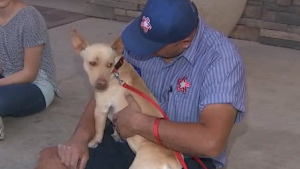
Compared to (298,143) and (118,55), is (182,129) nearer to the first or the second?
(118,55)

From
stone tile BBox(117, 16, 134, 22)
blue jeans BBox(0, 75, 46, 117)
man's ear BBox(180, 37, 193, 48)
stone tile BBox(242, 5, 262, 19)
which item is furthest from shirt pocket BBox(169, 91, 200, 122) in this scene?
stone tile BBox(117, 16, 134, 22)

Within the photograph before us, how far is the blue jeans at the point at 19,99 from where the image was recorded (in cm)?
439

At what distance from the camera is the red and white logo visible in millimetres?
2588

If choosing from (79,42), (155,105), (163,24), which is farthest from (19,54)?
(163,24)

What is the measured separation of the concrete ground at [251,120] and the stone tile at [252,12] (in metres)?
0.48

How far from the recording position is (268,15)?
22.2ft

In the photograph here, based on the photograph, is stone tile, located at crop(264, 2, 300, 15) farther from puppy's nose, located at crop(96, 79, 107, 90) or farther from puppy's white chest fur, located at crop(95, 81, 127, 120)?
puppy's nose, located at crop(96, 79, 107, 90)

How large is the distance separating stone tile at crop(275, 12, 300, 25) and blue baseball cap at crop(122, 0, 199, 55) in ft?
13.7

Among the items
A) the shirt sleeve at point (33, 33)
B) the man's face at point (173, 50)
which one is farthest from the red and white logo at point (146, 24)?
the shirt sleeve at point (33, 33)

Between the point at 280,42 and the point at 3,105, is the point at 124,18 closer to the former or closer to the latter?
the point at 280,42

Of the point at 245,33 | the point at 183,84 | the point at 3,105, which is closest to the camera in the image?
the point at 183,84

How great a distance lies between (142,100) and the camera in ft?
9.36

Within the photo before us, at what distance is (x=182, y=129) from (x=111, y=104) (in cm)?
52

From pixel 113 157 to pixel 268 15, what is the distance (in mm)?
4208
